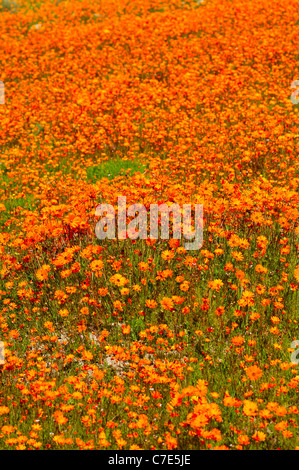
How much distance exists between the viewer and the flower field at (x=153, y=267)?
3.95 m

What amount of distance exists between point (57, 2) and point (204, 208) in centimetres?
1994

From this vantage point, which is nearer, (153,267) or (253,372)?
(253,372)

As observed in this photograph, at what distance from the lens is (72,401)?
438cm

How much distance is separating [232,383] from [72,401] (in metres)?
1.41

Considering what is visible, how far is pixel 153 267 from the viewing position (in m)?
5.85

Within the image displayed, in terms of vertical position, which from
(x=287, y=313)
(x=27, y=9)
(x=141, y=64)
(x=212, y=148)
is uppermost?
(x=27, y=9)

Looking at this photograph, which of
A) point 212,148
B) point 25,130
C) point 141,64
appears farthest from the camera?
point 141,64

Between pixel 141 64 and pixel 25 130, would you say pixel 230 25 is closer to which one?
pixel 141 64

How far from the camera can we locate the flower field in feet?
12.9

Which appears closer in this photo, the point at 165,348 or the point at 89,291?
the point at 165,348

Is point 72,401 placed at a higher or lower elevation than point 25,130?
lower

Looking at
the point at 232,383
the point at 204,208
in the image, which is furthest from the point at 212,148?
the point at 232,383

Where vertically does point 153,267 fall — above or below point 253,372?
above
